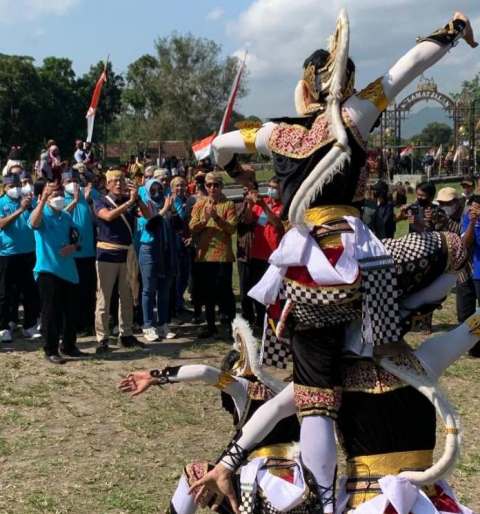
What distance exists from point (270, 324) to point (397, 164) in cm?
3361

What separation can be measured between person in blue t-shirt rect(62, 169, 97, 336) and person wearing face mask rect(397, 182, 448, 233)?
11.8ft

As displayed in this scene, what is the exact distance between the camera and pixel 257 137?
311cm

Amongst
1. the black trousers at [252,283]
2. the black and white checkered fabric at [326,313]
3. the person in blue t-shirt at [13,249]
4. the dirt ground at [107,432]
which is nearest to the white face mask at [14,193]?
the person in blue t-shirt at [13,249]

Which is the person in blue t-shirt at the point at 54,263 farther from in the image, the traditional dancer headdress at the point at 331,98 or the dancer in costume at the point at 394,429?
the dancer in costume at the point at 394,429

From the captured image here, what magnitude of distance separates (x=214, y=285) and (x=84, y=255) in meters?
1.60

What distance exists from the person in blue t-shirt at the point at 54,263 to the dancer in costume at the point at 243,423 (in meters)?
5.09

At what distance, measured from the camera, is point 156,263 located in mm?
9477

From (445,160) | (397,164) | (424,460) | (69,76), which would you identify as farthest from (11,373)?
(69,76)

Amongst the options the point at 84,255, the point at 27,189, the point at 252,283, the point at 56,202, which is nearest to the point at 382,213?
the point at 252,283

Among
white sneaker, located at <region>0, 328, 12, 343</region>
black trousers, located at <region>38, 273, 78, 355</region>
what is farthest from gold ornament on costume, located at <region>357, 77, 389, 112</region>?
white sneaker, located at <region>0, 328, 12, 343</region>

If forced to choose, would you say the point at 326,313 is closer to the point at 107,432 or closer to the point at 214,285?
the point at 107,432

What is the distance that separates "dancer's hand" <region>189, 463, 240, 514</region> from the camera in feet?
10.2

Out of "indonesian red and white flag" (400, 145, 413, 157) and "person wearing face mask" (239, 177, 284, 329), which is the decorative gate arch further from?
"person wearing face mask" (239, 177, 284, 329)

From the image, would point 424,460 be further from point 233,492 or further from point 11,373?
point 11,373
